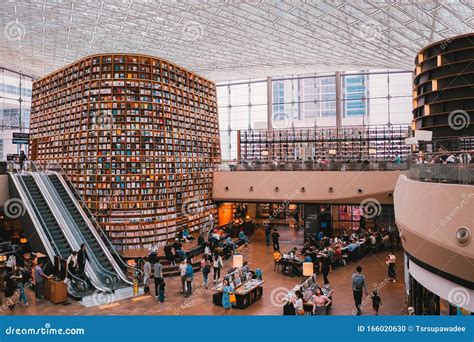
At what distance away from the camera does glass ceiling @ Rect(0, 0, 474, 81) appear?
48.0 ft

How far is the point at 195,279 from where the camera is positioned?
11930 mm

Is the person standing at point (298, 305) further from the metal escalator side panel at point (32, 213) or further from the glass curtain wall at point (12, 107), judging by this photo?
the glass curtain wall at point (12, 107)

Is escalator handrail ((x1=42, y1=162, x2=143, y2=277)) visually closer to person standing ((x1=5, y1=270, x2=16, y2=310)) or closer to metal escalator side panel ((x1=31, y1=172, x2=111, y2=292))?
metal escalator side panel ((x1=31, y1=172, x2=111, y2=292))

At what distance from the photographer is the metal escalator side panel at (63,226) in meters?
10.4

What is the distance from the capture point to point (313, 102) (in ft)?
93.9

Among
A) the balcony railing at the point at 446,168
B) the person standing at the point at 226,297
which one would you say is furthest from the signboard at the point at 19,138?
the balcony railing at the point at 446,168

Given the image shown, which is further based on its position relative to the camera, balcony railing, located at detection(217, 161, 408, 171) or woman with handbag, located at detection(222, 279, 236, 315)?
balcony railing, located at detection(217, 161, 408, 171)

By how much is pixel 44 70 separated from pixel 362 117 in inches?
823

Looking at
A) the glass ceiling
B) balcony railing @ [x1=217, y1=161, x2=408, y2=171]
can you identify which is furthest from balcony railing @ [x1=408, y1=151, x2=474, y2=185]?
balcony railing @ [x1=217, y1=161, x2=408, y2=171]

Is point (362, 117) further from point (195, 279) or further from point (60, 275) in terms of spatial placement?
point (60, 275)

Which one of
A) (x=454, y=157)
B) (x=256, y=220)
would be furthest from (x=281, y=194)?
(x=454, y=157)

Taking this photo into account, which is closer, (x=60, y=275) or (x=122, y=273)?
(x=60, y=275)

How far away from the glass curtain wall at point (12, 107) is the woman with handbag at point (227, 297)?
1923 centimetres

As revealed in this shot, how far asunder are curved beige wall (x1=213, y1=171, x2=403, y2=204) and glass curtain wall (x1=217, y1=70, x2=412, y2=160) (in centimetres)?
1020
